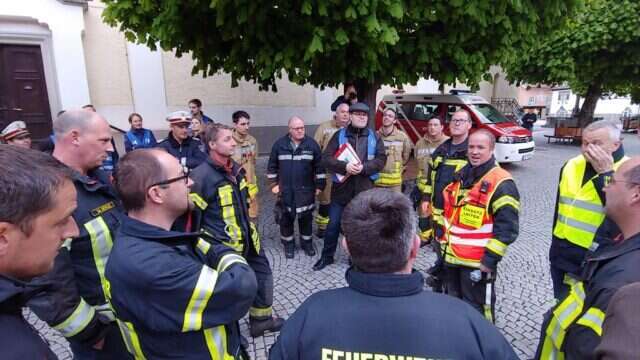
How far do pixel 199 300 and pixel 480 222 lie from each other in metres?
2.17

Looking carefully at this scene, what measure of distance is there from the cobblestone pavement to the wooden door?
5844 millimetres

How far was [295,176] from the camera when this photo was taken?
491 centimetres

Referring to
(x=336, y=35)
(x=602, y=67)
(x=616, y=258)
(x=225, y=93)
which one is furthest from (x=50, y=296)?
(x=602, y=67)

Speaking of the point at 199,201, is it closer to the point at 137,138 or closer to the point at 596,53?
the point at 137,138

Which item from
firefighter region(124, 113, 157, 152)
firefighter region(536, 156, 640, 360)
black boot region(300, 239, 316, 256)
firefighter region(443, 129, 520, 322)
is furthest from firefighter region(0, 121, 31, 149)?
firefighter region(536, 156, 640, 360)

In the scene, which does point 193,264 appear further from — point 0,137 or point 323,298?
point 0,137

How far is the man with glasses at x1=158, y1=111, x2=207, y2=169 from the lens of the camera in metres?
4.99

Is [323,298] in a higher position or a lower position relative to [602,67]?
lower

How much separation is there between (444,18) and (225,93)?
775 cm

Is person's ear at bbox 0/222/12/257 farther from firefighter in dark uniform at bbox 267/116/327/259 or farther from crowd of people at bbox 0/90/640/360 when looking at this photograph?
firefighter in dark uniform at bbox 267/116/327/259

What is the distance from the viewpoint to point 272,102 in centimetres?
1236

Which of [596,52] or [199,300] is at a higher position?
[596,52]

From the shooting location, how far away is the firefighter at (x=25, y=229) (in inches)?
35.7

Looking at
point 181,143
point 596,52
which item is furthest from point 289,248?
point 596,52
